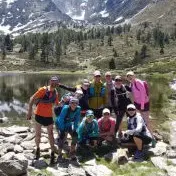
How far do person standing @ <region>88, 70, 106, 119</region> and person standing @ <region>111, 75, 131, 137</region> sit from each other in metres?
0.54

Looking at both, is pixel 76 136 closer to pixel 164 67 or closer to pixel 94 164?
pixel 94 164

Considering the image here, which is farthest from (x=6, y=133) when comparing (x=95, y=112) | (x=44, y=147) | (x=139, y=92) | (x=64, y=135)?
(x=139, y=92)

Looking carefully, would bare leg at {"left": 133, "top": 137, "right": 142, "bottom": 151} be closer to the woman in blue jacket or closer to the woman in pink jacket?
the woman in pink jacket

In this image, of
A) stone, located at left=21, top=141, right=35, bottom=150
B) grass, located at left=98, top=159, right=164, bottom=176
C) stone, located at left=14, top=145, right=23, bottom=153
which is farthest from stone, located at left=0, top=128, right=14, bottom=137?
grass, located at left=98, top=159, right=164, bottom=176

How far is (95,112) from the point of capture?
2019 centimetres

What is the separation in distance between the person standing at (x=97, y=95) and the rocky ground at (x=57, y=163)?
245cm

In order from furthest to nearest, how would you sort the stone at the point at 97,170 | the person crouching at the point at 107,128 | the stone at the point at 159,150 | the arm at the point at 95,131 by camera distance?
the person crouching at the point at 107,128 → the arm at the point at 95,131 → the stone at the point at 159,150 → the stone at the point at 97,170

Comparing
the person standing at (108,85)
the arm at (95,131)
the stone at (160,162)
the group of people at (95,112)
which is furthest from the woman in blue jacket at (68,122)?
the stone at (160,162)

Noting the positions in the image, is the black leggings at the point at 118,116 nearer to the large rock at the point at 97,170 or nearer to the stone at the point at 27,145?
the large rock at the point at 97,170

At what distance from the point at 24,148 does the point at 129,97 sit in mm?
5761

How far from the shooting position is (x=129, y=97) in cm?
2022

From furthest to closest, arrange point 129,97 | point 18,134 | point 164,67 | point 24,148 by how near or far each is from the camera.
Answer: point 164,67 → point 18,134 → point 129,97 → point 24,148

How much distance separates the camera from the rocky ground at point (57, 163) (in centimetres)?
1510

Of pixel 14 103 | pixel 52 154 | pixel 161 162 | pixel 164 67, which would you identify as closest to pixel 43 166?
pixel 52 154
